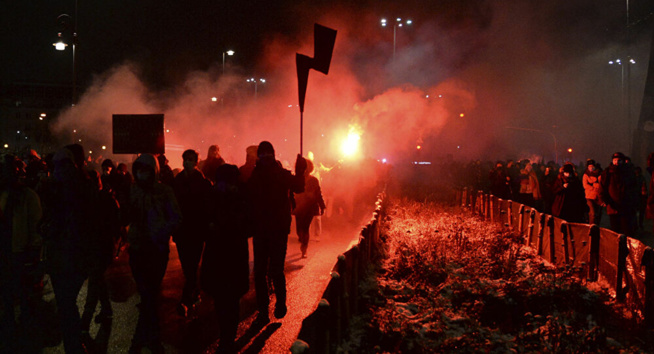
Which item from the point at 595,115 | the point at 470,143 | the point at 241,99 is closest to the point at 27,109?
the point at 241,99

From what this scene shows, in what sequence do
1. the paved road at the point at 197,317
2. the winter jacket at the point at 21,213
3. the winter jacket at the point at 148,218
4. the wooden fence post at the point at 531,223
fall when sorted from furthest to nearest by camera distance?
the wooden fence post at the point at 531,223 < the winter jacket at the point at 21,213 < the paved road at the point at 197,317 < the winter jacket at the point at 148,218

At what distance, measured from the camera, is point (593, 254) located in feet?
21.5

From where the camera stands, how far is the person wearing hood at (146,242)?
4195 millimetres

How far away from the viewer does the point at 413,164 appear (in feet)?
120

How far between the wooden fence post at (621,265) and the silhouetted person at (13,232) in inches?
253

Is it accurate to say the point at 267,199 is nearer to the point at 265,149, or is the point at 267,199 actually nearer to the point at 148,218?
the point at 265,149

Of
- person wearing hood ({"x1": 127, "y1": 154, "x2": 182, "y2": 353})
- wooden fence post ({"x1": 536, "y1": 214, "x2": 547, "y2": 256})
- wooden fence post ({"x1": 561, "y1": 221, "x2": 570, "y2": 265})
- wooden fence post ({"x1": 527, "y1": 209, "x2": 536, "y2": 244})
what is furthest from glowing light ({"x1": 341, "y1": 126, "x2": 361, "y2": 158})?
person wearing hood ({"x1": 127, "y1": 154, "x2": 182, "y2": 353})

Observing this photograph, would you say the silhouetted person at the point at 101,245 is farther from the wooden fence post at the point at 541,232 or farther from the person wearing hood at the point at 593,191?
the person wearing hood at the point at 593,191

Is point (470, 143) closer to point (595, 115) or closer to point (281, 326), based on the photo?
point (595, 115)

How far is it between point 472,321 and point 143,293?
11.2 ft

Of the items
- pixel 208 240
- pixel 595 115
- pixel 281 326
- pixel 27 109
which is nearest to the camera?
pixel 208 240

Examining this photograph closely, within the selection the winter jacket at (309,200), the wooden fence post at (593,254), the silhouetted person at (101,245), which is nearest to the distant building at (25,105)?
the winter jacket at (309,200)

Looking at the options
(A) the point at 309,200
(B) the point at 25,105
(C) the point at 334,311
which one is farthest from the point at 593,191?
(B) the point at 25,105

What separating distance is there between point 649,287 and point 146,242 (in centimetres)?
506
